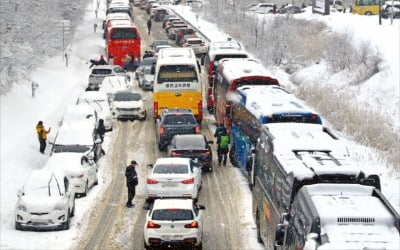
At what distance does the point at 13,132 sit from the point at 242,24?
47.4m

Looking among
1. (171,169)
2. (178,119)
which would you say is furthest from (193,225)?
(178,119)

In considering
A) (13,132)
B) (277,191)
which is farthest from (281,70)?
(277,191)

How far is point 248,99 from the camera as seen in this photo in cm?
2808

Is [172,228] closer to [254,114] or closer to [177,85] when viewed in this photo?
[254,114]

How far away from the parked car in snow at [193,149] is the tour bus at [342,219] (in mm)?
13563

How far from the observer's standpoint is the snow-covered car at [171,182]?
2491 cm

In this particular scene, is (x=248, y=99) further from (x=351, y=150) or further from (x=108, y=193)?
(x=351, y=150)

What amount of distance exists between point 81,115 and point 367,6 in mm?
48406

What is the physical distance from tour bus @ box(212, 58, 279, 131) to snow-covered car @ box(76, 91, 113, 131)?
16.6 ft

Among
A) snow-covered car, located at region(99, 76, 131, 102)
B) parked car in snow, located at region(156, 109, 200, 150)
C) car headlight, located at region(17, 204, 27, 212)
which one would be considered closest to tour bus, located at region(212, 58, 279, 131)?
parked car in snow, located at region(156, 109, 200, 150)

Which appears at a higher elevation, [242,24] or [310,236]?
[310,236]

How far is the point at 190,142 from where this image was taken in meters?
29.8

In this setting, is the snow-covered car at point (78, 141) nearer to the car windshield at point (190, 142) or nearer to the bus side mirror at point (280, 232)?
the car windshield at point (190, 142)

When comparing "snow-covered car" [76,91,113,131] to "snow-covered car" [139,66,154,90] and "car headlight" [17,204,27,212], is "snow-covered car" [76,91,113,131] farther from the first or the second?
"car headlight" [17,204,27,212]
